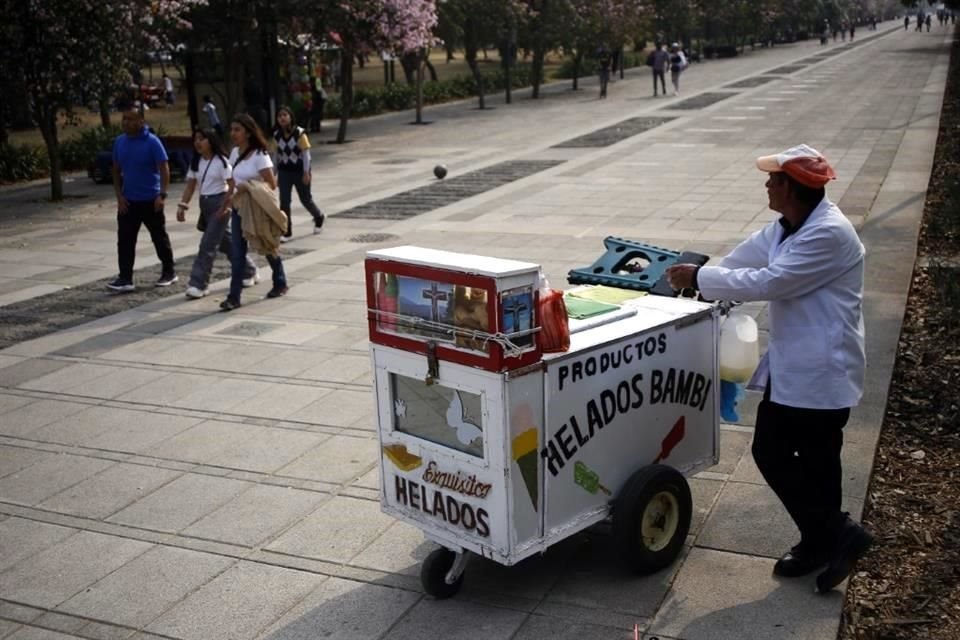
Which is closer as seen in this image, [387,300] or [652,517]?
[387,300]

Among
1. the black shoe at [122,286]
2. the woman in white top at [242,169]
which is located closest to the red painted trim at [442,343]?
the woman in white top at [242,169]

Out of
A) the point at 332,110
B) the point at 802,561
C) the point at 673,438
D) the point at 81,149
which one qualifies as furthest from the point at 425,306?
the point at 332,110

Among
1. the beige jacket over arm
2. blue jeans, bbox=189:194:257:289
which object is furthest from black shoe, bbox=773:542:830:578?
blue jeans, bbox=189:194:257:289

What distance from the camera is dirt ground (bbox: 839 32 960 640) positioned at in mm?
4480

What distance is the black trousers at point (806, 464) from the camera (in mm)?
4535

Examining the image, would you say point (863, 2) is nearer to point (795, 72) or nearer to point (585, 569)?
point (795, 72)

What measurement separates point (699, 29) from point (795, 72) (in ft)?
85.1

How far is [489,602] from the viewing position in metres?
4.69

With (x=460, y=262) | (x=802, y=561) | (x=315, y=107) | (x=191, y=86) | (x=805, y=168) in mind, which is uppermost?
(x=191, y=86)

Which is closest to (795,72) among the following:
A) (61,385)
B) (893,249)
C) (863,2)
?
(893,249)

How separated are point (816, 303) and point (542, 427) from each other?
1.24 meters

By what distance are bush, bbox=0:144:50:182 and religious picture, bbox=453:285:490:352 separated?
65.3 ft

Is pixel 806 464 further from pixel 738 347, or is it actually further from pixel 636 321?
pixel 636 321

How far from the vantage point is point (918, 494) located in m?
5.57
